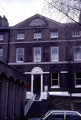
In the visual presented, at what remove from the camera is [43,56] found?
32250 millimetres

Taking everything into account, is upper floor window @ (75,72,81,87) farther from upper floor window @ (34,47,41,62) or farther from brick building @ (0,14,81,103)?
upper floor window @ (34,47,41,62)

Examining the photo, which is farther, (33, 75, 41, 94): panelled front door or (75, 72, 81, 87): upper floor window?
(33, 75, 41, 94): panelled front door

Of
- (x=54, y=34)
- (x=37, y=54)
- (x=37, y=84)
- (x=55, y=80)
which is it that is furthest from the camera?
(x=54, y=34)

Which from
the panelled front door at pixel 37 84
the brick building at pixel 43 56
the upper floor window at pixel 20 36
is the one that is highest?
the upper floor window at pixel 20 36

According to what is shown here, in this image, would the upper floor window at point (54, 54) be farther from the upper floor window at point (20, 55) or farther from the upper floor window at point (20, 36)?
the upper floor window at point (20, 36)

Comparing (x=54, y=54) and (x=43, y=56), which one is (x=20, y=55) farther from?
(x=54, y=54)

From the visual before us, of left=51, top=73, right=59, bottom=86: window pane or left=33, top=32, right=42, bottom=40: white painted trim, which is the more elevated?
left=33, top=32, right=42, bottom=40: white painted trim

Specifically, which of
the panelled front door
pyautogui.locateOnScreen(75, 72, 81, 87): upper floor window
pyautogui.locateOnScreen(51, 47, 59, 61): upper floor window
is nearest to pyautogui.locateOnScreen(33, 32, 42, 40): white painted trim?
pyautogui.locateOnScreen(51, 47, 59, 61): upper floor window

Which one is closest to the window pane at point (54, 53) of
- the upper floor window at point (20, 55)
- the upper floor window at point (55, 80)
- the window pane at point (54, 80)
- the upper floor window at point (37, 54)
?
the upper floor window at point (37, 54)

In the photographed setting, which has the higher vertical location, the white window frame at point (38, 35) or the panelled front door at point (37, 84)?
the white window frame at point (38, 35)

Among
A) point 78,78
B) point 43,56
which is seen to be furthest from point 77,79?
point 43,56

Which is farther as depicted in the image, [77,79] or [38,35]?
[38,35]

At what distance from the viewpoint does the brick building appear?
30750 millimetres

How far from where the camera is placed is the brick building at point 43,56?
30750mm
